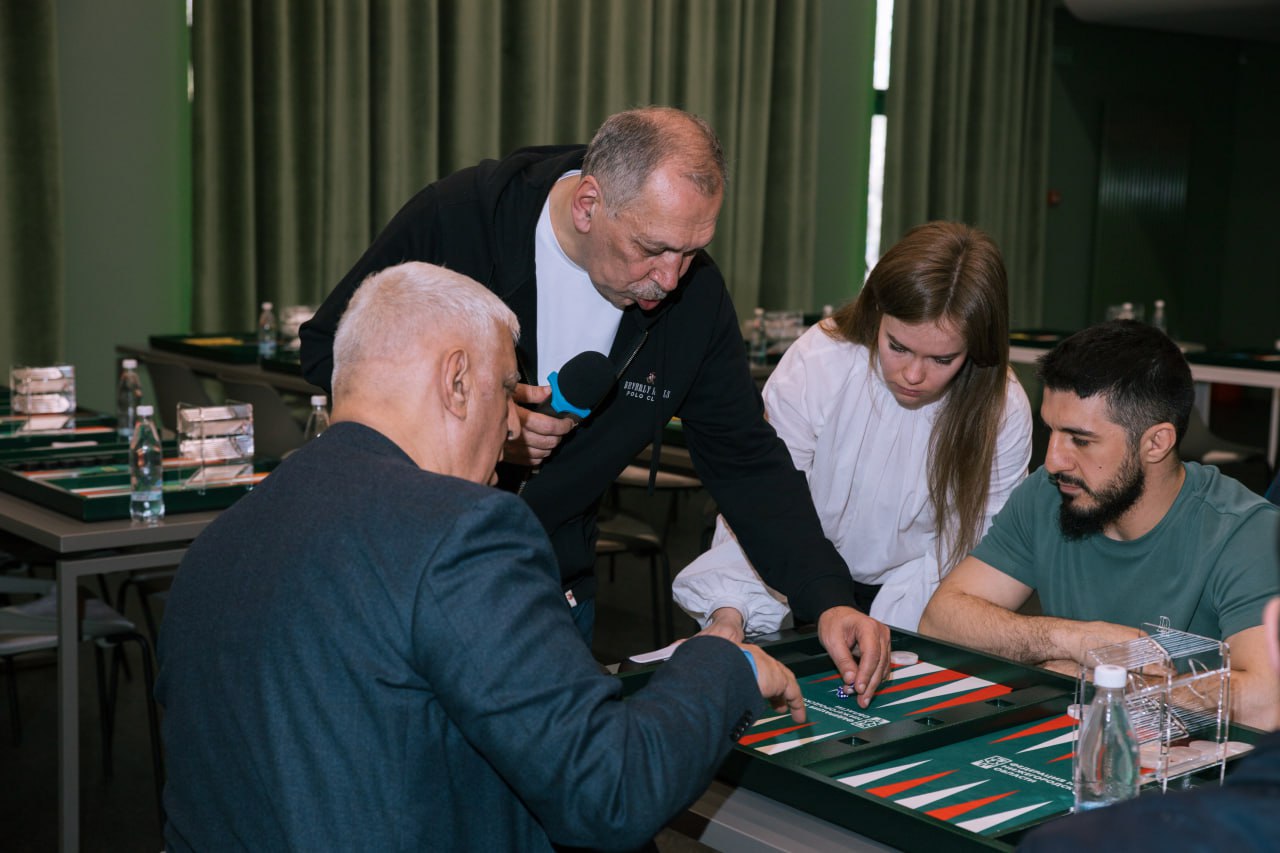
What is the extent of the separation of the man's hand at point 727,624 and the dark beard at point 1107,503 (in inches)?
22.1

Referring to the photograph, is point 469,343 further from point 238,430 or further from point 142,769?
point 142,769

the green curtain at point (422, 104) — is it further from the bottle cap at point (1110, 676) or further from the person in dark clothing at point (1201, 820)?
the person in dark clothing at point (1201, 820)

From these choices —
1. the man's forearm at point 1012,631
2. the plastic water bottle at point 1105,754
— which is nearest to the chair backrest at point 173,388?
the man's forearm at point 1012,631

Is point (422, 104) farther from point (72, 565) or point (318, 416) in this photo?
point (72, 565)

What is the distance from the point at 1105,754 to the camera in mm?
1456

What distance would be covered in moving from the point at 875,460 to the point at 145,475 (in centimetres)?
163

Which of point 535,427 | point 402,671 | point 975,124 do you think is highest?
point 975,124

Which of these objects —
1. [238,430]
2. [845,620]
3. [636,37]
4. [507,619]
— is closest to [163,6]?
[636,37]

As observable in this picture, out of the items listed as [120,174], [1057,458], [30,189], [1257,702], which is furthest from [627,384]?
[120,174]

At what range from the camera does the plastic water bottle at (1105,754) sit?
4.70ft

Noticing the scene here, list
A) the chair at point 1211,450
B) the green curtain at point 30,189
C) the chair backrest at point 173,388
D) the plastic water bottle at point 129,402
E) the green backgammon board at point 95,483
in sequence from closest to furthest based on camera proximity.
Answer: the green backgammon board at point 95,483 < the plastic water bottle at point 129,402 < the chair backrest at point 173,388 < the chair at point 1211,450 < the green curtain at point 30,189

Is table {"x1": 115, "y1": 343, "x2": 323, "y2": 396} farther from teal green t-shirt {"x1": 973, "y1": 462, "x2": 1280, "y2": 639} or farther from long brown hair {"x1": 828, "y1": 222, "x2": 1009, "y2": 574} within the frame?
teal green t-shirt {"x1": 973, "y1": 462, "x2": 1280, "y2": 639}

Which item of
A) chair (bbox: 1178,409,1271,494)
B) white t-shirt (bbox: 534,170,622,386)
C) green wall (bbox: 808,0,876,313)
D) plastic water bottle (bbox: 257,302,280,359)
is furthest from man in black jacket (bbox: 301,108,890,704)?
green wall (bbox: 808,0,876,313)

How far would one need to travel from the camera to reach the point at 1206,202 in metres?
12.7
